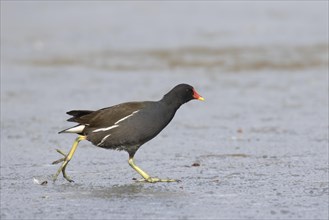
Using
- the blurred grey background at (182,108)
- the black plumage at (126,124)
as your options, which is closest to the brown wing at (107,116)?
the black plumage at (126,124)

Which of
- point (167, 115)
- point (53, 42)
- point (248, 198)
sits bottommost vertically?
point (248, 198)

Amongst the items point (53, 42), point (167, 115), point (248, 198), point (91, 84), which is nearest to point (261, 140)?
point (167, 115)

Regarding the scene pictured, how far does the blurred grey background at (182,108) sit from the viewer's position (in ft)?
21.5

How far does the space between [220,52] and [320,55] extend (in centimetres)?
194

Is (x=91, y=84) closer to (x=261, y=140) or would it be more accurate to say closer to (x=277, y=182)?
(x=261, y=140)

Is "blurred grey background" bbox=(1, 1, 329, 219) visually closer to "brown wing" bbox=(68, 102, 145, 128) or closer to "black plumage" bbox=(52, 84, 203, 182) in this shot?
"black plumage" bbox=(52, 84, 203, 182)

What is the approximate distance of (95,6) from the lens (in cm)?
2383

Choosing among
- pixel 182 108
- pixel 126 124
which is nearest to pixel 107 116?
pixel 126 124

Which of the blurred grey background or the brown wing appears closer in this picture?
the blurred grey background

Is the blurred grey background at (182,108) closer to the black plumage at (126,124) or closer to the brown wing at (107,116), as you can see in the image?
the black plumage at (126,124)

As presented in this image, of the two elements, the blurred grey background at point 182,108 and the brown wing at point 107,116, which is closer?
the blurred grey background at point 182,108

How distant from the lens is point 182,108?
1177 cm

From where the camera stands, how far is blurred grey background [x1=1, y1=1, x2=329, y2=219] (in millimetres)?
6566

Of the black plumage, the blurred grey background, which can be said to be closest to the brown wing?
the black plumage
